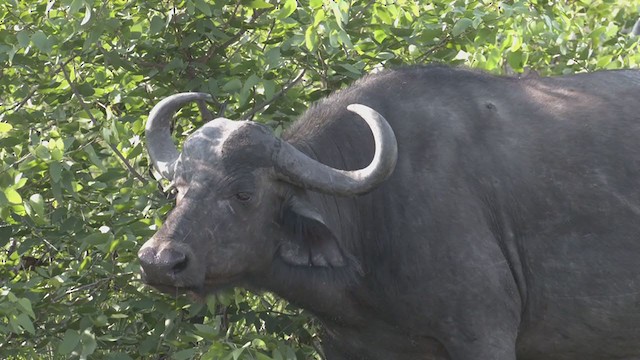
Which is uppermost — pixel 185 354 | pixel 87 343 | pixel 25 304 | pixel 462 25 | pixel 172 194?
pixel 462 25

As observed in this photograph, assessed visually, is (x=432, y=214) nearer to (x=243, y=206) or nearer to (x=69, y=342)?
(x=243, y=206)

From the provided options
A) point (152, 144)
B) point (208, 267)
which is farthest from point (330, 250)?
point (152, 144)

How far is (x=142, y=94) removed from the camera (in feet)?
20.7

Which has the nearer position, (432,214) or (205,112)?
(432,214)

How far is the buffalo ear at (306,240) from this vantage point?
5.10m

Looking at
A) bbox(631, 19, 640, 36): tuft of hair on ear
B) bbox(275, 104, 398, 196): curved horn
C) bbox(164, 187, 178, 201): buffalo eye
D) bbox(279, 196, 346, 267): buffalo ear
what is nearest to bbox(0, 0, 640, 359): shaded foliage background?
bbox(164, 187, 178, 201): buffalo eye

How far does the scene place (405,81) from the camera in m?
5.55

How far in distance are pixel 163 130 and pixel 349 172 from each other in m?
1.00

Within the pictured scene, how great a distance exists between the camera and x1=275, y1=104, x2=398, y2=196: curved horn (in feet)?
15.8

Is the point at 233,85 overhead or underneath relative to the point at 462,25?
underneath

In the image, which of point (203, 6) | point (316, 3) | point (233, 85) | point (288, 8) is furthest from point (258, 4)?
point (316, 3)

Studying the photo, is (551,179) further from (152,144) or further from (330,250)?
(152,144)

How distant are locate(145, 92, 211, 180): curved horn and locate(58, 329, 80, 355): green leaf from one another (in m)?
0.89

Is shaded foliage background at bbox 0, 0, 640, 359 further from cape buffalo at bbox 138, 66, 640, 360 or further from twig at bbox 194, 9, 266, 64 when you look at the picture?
cape buffalo at bbox 138, 66, 640, 360
